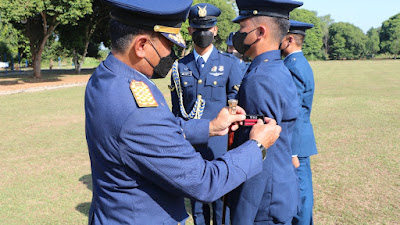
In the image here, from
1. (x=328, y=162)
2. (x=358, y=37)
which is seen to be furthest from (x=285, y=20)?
(x=358, y=37)

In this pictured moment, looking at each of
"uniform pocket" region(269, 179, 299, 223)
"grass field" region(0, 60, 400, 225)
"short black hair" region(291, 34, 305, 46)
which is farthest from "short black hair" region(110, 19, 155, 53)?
"grass field" region(0, 60, 400, 225)

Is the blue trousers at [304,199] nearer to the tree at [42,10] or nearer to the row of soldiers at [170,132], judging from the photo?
the row of soldiers at [170,132]

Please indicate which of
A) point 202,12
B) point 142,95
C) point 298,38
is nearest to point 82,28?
point 202,12

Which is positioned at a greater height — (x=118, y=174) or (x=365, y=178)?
(x=118, y=174)

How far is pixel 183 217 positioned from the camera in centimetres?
179

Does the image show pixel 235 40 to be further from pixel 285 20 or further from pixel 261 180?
pixel 261 180

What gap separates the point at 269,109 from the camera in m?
2.16

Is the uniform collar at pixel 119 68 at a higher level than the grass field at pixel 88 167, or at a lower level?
higher

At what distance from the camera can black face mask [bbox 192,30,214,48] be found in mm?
4133

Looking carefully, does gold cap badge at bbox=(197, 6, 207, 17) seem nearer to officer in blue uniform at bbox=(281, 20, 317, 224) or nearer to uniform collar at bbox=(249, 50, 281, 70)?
officer in blue uniform at bbox=(281, 20, 317, 224)

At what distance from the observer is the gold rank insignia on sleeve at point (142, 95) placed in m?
1.51

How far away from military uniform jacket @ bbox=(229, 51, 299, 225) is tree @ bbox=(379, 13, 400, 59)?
94419mm

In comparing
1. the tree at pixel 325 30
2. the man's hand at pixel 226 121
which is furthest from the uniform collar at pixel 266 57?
the tree at pixel 325 30

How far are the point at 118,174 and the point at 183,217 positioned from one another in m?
0.47
